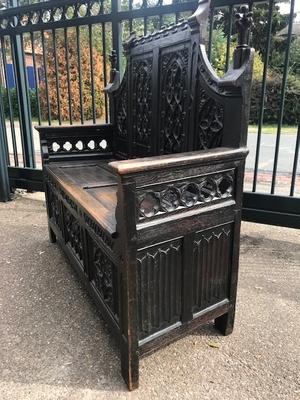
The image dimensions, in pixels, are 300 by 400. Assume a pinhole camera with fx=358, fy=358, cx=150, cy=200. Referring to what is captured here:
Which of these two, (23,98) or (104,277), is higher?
(23,98)

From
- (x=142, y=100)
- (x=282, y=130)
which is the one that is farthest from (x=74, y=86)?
(x=142, y=100)

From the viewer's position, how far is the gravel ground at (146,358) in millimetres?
1717

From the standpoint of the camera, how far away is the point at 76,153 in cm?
340

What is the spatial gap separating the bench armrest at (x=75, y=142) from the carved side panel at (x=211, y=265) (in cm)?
192

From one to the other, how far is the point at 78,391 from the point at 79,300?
79cm

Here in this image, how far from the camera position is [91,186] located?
2529 mm

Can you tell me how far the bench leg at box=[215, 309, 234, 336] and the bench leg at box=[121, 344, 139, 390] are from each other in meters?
0.62

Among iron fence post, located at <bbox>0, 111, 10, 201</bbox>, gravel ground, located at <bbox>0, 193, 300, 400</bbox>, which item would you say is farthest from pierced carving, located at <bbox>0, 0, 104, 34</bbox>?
gravel ground, located at <bbox>0, 193, 300, 400</bbox>

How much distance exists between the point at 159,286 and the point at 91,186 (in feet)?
3.49

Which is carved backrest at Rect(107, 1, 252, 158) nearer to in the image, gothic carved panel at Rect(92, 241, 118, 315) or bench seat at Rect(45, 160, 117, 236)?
bench seat at Rect(45, 160, 117, 236)

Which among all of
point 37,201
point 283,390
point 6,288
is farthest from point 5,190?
point 283,390

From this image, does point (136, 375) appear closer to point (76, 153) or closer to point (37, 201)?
point (76, 153)

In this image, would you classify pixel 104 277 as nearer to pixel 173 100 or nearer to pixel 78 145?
pixel 173 100

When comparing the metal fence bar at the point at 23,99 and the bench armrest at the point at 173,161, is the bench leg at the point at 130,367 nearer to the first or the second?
the bench armrest at the point at 173,161
